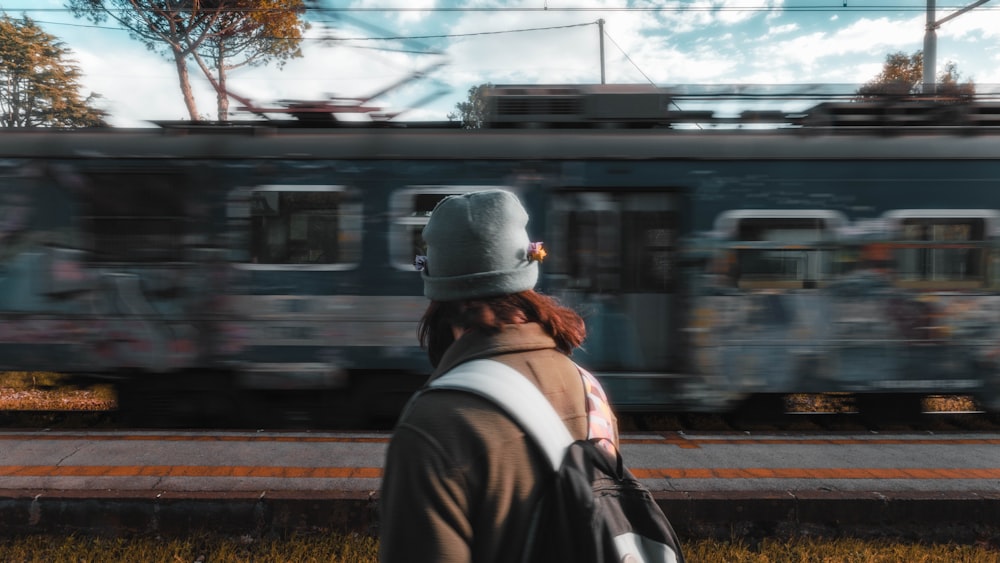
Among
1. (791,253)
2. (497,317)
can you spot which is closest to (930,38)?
(791,253)

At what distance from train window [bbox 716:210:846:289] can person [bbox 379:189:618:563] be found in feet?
17.6

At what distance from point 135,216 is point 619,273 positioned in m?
4.35

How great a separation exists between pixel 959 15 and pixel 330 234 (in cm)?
1247

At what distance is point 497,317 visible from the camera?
1399 millimetres

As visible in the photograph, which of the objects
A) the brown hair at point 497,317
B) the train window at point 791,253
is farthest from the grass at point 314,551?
the train window at point 791,253

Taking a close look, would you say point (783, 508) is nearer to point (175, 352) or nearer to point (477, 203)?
point (477, 203)

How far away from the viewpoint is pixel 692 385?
6.40 metres

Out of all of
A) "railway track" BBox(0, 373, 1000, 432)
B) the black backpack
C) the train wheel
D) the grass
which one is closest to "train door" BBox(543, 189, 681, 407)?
"railway track" BBox(0, 373, 1000, 432)

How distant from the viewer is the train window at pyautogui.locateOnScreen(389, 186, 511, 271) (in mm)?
6277

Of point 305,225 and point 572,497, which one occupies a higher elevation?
point 305,225

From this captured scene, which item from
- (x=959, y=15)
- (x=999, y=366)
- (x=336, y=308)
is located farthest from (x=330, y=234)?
(x=959, y=15)

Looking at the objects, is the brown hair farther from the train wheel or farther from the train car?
the train wheel

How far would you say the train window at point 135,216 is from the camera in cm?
631

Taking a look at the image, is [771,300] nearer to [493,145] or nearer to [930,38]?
[493,145]
